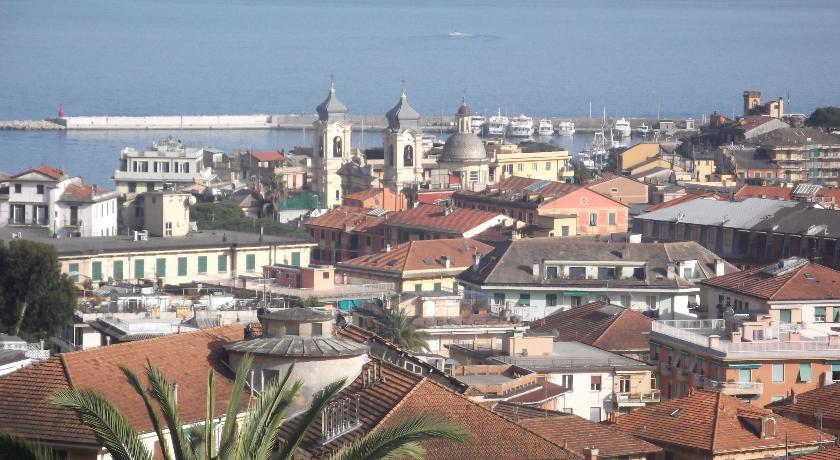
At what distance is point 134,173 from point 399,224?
11843mm

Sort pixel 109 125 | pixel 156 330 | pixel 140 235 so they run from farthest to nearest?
pixel 109 125
pixel 140 235
pixel 156 330

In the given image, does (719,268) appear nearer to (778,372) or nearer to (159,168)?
(778,372)

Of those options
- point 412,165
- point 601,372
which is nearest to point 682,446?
point 601,372

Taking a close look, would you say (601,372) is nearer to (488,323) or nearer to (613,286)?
(488,323)

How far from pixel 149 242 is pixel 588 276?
1070 cm

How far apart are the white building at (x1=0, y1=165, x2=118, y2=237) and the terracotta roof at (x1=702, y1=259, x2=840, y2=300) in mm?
21292

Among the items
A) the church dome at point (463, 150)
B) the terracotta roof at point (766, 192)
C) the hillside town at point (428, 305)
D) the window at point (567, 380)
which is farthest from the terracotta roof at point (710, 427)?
the church dome at point (463, 150)

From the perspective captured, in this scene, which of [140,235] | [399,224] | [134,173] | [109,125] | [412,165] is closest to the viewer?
[140,235]

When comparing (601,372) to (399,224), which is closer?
(601,372)

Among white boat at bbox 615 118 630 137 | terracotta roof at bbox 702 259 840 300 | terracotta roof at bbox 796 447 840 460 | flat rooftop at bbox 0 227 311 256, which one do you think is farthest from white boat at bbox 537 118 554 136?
terracotta roof at bbox 796 447 840 460

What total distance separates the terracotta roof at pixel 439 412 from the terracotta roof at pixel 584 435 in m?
1.46

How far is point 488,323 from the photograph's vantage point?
32.3m

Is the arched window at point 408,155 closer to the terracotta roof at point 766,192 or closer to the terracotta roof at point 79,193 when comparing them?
the terracotta roof at point 766,192

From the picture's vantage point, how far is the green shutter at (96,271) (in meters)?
43.5
